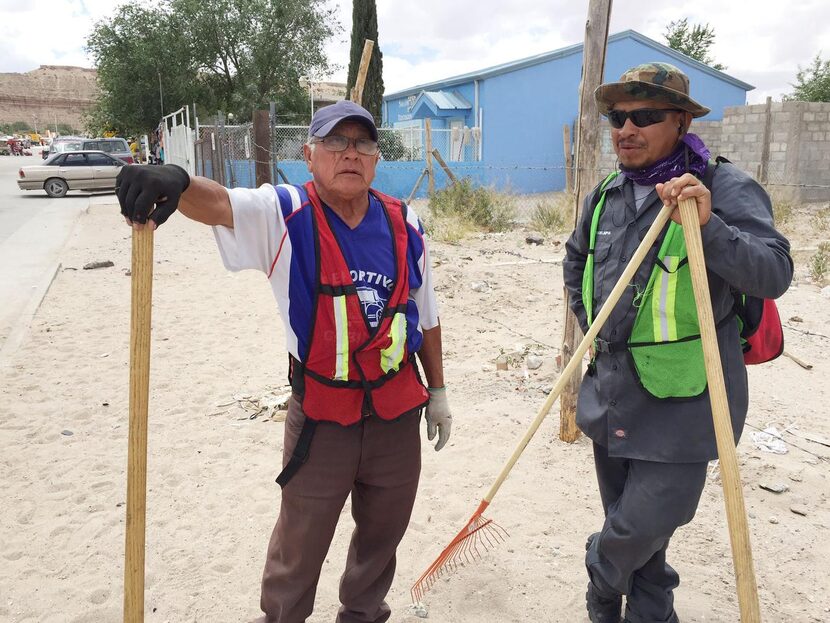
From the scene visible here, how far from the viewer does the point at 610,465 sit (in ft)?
7.79

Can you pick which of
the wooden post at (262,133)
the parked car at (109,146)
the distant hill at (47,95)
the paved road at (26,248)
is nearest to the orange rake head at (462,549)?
the paved road at (26,248)

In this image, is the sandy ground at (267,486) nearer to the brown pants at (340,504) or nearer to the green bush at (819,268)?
the brown pants at (340,504)

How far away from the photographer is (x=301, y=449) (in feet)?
6.88

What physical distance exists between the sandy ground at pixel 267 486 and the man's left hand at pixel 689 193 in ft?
5.52

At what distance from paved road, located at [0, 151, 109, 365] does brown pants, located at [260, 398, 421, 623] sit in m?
4.82

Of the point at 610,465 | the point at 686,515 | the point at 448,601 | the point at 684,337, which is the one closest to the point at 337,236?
the point at 684,337

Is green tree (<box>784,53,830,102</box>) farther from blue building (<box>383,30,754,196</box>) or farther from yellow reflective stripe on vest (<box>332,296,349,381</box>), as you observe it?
yellow reflective stripe on vest (<box>332,296,349,381</box>)

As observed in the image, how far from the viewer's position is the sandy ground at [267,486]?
283cm

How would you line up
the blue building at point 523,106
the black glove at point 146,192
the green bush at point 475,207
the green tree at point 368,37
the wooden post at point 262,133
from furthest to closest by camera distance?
the blue building at point 523,106 < the green tree at point 368,37 < the green bush at point 475,207 < the wooden post at point 262,133 < the black glove at point 146,192

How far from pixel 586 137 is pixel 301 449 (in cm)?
262

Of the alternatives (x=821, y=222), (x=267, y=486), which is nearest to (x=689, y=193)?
(x=267, y=486)

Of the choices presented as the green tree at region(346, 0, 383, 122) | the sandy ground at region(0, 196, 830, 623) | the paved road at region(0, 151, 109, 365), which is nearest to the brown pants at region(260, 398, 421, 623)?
the sandy ground at region(0, 196, 830, 623)

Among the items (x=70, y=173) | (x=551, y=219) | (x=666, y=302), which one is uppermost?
(x=70, y=173)

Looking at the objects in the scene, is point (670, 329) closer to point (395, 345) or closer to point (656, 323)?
point (656, 323)
